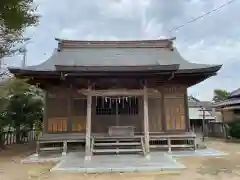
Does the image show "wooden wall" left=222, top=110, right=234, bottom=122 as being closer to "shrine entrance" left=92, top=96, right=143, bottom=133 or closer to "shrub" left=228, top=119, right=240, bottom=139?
"shrub" left=228, top=119, right=240, bottom=139

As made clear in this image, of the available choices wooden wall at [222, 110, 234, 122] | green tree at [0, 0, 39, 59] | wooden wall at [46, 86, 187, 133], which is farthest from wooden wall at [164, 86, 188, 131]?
wooden wall at [222, 110, 234, 122]

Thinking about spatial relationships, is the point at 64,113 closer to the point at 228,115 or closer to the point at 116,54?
the point at 116,54

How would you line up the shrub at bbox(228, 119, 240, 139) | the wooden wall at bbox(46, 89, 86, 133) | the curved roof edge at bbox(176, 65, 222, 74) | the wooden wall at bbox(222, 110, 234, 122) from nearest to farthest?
1. the curved roof edge at bbox(176, 65, 222, 74)
2. the wooden wall at bbox(46, 89, 86, 133)
3. the shrub at bbox(228, 119, 240, 139)
4. the wooden wall at bbox(222, 110, 234, 122)

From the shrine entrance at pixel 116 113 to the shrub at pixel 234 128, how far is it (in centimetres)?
799

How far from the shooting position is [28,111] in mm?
14727

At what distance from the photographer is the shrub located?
1636cm

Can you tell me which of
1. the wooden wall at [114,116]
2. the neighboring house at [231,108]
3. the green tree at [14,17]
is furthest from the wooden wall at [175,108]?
the neighboring house at [231,108]

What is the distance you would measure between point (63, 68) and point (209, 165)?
5567 millimetres

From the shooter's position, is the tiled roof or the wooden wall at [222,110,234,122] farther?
the wooden wall at [222,110,234,122]

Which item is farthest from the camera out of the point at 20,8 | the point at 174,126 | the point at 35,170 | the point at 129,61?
the point at 129,61

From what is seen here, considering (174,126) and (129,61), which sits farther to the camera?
(129,61)

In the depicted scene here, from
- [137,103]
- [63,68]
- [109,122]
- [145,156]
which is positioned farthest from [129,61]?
[145,156]

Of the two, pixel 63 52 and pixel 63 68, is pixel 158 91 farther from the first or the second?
pixel 63 52

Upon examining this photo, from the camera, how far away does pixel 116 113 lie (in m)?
11.5
